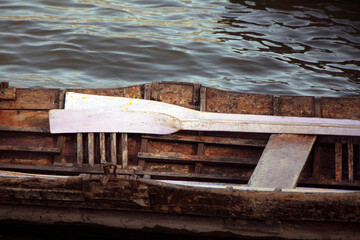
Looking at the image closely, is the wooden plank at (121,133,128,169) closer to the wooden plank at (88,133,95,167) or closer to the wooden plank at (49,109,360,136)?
the wooden plank at (49,109,360,136)

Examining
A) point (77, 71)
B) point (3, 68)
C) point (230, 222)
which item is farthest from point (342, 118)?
point (3, 68)

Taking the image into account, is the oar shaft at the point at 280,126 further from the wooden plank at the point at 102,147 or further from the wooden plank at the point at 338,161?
the wooden plank at the point at 102,147

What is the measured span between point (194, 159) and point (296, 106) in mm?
1372

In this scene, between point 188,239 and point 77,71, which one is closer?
point 188,239

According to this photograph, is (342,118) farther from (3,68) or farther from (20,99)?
(3,68)

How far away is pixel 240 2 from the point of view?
12867mm

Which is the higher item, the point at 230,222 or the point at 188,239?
the point at 230,222

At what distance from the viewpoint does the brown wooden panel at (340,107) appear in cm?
491

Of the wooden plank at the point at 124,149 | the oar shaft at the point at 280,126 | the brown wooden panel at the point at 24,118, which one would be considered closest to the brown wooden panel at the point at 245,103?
the oar shaft at the point at 280,126

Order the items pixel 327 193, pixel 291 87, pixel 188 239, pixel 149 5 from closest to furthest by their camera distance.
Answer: pixel 327 193
pixel 188 239
pixel 291 87
pixel 149 5

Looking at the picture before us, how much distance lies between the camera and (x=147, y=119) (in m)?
4.93

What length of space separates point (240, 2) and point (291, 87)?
5563 millimetres

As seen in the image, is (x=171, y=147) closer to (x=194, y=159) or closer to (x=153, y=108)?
(x=194, y=159)

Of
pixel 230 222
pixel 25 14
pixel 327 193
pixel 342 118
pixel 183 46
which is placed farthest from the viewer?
pixel 25 14
